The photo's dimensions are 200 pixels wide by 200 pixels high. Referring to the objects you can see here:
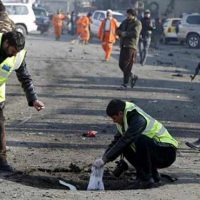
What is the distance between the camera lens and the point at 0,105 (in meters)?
7.78

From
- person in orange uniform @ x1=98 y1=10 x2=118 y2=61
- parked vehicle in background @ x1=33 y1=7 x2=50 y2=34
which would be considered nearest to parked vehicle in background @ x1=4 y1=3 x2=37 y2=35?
parked vehicle in background @ x1=33 y1=7 x2=50 y2=34

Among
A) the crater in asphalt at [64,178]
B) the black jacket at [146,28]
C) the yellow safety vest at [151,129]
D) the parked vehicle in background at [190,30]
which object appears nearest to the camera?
the yellow safety vest at [151,129]

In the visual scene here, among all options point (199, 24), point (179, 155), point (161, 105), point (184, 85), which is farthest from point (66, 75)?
point (199, 24)

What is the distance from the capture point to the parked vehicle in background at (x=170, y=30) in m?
42.8

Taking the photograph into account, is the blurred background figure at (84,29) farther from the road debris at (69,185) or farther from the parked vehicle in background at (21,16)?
the road debris at (69,185)

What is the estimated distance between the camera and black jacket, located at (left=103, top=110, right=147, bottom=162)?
24.1 feet

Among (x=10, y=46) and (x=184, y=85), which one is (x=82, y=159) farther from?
(x=184, y=85)

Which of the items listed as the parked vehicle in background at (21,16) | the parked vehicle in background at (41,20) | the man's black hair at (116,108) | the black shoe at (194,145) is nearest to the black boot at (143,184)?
the man's black hair at (116,108)

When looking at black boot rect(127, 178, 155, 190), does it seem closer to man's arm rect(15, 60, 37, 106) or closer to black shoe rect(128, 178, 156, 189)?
black shoe rect(128, 178, 156, 189)

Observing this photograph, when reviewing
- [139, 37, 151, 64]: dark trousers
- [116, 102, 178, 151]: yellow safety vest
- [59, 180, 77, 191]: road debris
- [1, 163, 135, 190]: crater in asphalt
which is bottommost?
[139, 37, 151, 64]: dark trousers

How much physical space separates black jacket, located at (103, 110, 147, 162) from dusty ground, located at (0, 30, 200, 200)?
40 cm

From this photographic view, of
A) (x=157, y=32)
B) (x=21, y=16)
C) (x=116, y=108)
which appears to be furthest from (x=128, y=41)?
(x=21, y=16)

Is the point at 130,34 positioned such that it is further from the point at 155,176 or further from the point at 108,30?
the point at 155,176

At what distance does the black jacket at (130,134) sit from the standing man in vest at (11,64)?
1.08 metres
